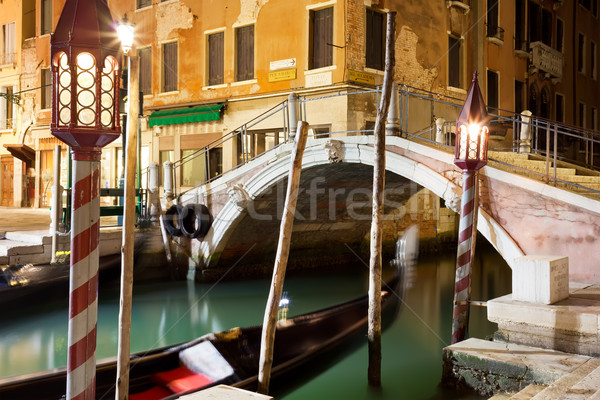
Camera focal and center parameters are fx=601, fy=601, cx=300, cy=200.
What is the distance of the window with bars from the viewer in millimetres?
11609

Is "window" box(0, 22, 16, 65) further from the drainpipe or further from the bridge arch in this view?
the drainpipe

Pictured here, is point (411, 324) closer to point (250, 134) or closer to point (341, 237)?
point (341, 237)

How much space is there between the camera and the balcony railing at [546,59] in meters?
13.2

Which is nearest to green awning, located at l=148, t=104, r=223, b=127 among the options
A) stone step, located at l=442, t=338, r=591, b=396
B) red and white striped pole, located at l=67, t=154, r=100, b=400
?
stone step, located at l=442, t=338, r=591, b=396

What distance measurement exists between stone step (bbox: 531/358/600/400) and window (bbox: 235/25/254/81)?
26.9ft

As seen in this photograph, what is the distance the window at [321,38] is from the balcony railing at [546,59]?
19.4 ft

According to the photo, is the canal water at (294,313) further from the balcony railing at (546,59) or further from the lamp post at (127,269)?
the balcony railing at (546,59)

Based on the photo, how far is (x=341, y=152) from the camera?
6.55 meters

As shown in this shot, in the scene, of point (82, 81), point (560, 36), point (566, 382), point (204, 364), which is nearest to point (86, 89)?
point (82, 81)

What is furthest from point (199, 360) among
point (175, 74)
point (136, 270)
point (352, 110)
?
point (175, 74)

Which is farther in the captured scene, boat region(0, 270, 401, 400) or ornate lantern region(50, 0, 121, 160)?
boat region(0, 270, 401, 400)

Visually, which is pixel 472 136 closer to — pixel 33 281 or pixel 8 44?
pixel 33 281

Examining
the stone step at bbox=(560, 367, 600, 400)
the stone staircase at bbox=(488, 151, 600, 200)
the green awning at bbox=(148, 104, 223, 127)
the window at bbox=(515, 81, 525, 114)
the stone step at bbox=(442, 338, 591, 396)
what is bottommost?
the stone step at bbox=(442, 338, 591, 396)

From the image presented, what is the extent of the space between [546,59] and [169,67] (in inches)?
327
